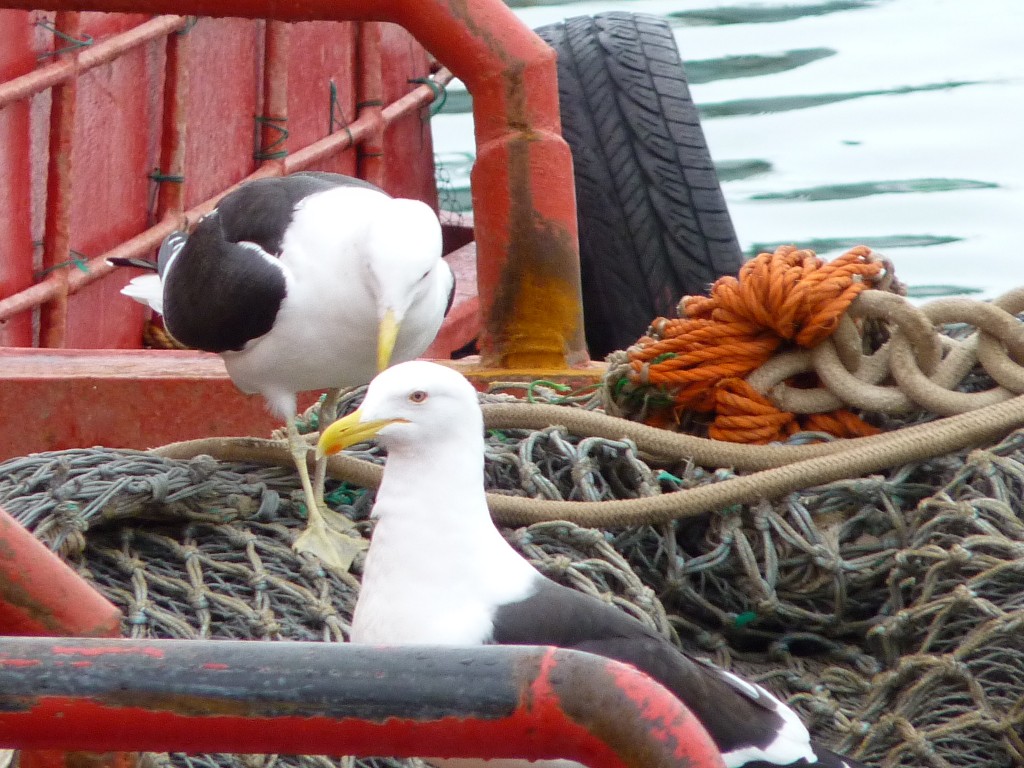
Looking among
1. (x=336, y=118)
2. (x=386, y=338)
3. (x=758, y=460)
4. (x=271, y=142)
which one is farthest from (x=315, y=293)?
(x=336, y=118)

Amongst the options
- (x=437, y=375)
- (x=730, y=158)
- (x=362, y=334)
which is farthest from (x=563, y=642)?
(x=730, y=158)

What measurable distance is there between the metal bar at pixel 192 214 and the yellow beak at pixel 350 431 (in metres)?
1.61

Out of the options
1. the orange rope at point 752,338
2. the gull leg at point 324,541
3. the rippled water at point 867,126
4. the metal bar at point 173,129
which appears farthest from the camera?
the rippled water at point 867,126

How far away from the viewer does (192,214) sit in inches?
199

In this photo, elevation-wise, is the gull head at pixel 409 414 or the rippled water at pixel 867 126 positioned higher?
the rippled water at pixel 867 126

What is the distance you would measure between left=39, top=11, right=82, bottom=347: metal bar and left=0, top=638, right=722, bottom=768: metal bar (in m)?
3.59

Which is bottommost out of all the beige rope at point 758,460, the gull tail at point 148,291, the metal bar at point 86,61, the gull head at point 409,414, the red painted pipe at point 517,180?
the beige rope at point 758,460

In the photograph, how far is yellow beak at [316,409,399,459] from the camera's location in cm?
217

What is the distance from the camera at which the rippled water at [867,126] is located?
9383mm

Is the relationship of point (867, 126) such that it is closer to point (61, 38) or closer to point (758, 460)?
point (61, 38)

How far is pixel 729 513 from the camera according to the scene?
9.04 feet

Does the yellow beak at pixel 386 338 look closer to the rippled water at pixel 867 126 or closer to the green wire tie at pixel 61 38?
the green wire tie at pixel 61 38

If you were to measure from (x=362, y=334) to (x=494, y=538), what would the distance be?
2.65 ft

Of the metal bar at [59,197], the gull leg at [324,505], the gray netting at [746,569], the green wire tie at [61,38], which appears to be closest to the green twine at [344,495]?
the gull leg at [324,505]
